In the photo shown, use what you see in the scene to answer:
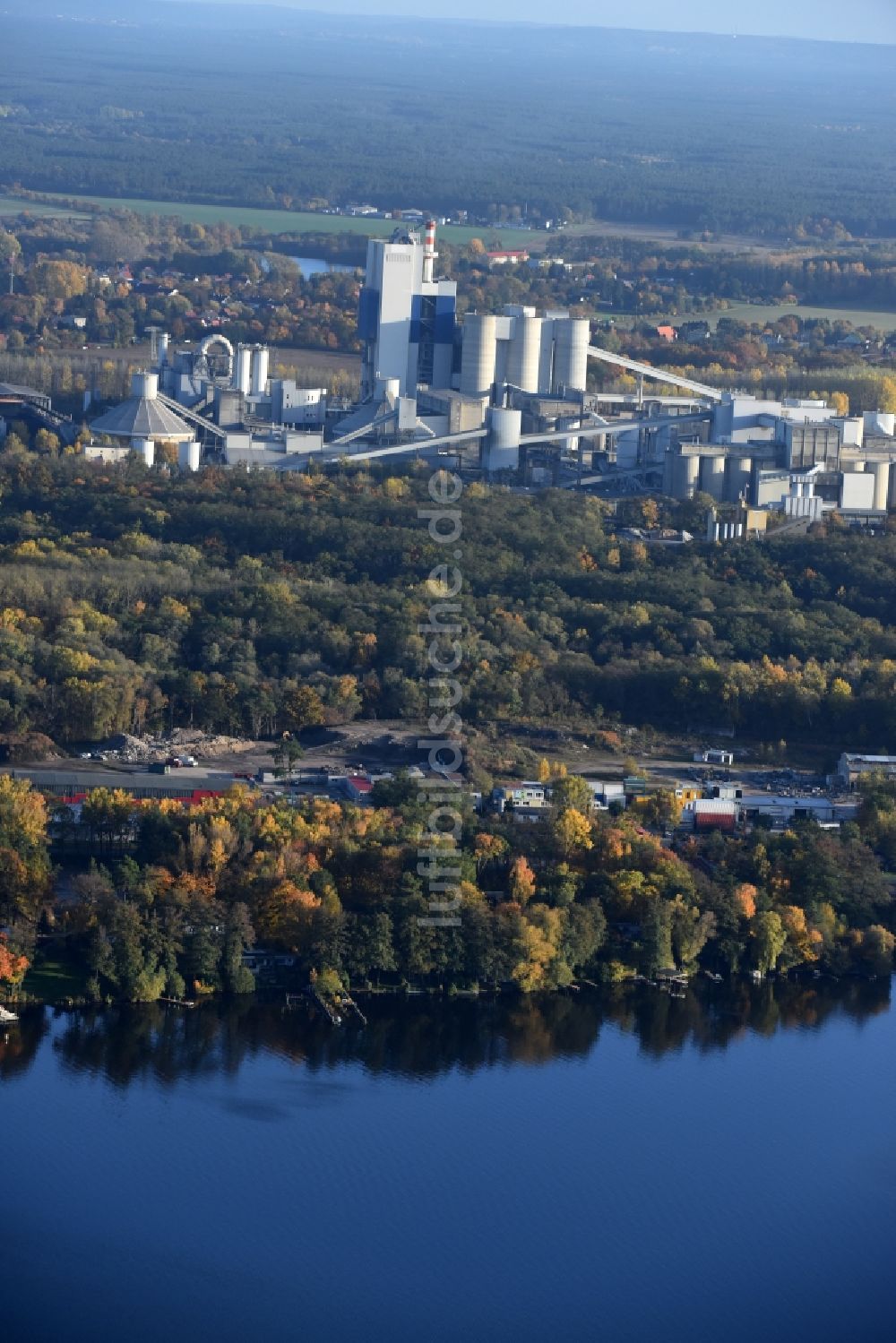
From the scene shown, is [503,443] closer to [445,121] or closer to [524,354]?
[524,354]

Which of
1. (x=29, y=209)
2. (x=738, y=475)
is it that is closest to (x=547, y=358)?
(x=738, y=475)

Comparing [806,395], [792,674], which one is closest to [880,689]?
[792,674]

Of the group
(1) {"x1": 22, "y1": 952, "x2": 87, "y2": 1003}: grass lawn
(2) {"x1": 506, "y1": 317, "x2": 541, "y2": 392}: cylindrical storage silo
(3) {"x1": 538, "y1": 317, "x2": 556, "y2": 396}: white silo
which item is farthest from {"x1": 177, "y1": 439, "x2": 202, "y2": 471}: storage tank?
(1) {"x1": 22, "y1": 952, "x2": 87, "y2": 1003}: grass lawn

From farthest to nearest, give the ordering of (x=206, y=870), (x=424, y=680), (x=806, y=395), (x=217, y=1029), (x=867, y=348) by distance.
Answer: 1. (x=867, y=348)
2. (x=806, y=395)
3. (x=424, y=680)
4. (x=206, y=870)
5. (x=217, y=1029)

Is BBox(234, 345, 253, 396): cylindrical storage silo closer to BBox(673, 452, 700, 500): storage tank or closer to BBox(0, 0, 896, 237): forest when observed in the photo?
BBox(673, 452, 700, 500): storage tank

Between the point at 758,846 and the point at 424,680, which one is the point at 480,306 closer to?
the point at 424,680

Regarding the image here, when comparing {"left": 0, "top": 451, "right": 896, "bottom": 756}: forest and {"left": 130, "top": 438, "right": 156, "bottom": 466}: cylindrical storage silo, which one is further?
{"left": 130, "top": 438, "right": 156, "bottom": 466}: cylindrical storage silo
